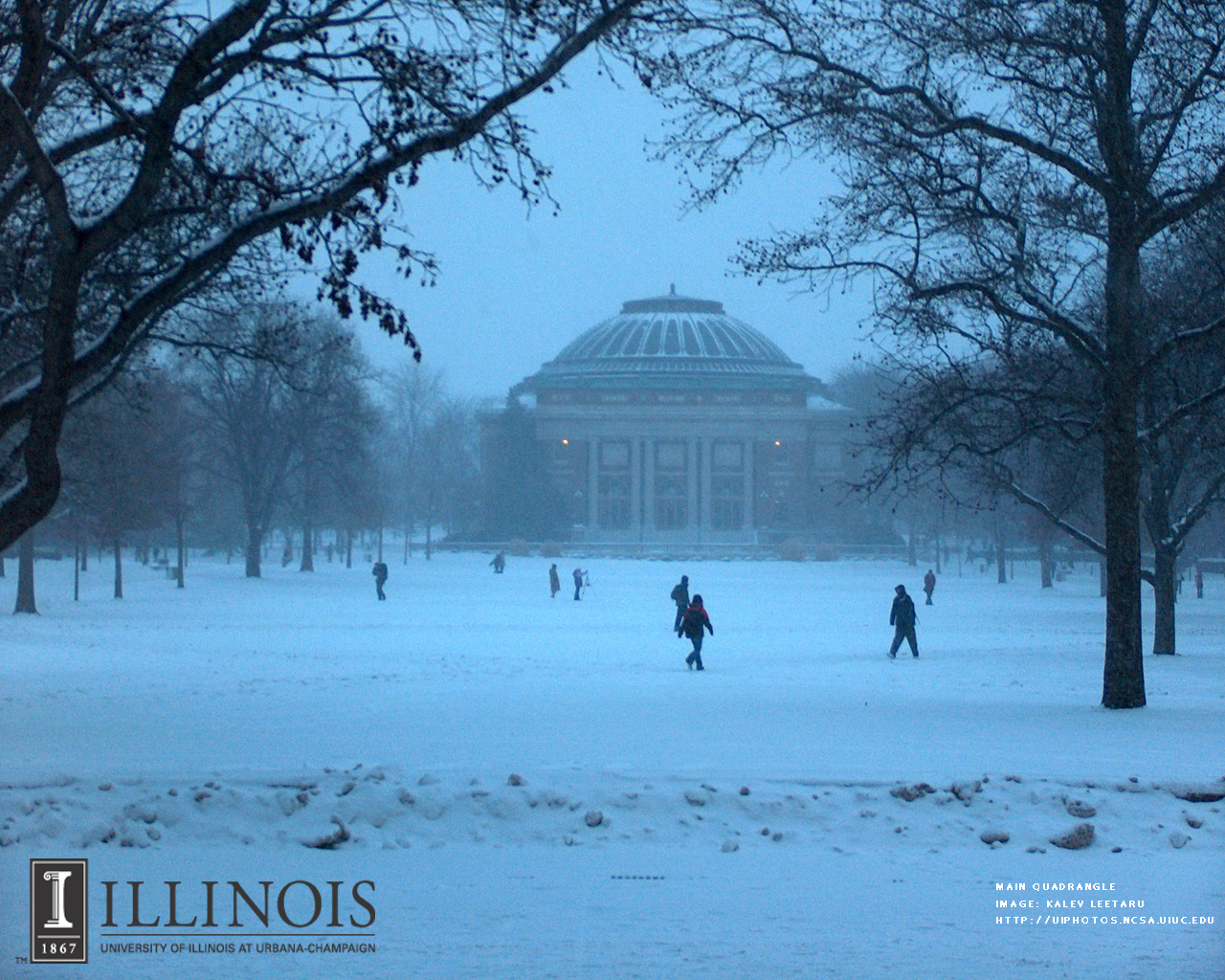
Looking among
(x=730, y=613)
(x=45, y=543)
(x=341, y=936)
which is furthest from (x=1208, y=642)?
(x=45, y=543)

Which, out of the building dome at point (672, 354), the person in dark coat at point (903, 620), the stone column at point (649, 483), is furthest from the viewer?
the building dome at point (672, 354)

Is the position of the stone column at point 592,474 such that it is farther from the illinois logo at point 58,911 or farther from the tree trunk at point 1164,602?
the illinois logo at point 58,911

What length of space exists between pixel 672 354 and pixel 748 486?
18.1 metres

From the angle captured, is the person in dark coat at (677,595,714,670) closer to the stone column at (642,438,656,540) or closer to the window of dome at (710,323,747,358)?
the stone column at (642,438,656,540)

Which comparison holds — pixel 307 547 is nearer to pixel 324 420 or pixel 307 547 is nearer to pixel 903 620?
pixel 324 420

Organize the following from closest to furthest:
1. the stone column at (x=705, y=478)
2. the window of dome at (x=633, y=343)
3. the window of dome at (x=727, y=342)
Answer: the stone column at (x=705, y=478) < the window of dome at (x=633, y=343) < the window of dome at (x=727, y=342)

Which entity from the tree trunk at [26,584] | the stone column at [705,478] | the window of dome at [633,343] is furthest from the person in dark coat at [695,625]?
the window of dome at [633,343]

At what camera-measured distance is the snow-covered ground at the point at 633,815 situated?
6.87 meters

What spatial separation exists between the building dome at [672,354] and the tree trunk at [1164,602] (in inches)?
Result: 3717

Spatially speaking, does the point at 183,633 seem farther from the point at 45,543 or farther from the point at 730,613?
the point at 45,543

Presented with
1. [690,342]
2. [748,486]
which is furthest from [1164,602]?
[690,342]

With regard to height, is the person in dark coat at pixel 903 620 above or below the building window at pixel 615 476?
below

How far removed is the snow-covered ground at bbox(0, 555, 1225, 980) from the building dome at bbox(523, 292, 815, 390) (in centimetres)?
10328

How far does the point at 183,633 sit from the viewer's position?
27.9 metres
